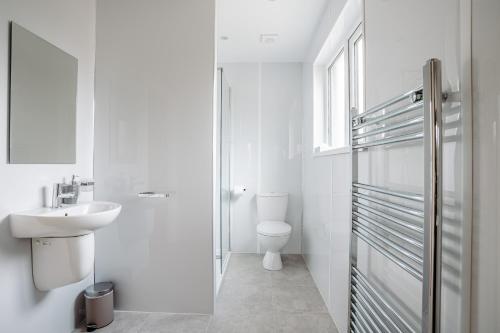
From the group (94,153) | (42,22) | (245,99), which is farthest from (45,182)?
(245,99)

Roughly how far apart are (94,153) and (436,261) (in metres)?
2.21

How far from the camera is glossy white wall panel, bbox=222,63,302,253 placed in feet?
10.9

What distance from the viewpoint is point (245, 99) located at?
11.0 ft

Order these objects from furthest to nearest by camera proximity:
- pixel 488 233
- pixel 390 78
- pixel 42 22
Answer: pixel 42 22 < pixel 390 78 < pixel 488 233

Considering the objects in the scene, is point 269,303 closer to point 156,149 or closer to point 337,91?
point 156,149

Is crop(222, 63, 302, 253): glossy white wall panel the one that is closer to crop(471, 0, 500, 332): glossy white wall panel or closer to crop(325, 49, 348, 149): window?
crop(325, 49, 348, 149): window

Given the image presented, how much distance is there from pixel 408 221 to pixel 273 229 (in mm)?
1896

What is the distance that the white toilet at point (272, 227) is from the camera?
8.75 ft

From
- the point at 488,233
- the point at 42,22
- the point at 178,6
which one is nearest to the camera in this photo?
the point at 488,233

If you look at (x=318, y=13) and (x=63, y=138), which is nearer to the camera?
(x=63, y=138)

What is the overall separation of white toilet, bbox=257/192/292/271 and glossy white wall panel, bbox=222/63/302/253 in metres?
0.22

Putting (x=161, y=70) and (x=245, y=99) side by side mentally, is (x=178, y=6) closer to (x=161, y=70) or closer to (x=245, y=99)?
(x=161, y=70)

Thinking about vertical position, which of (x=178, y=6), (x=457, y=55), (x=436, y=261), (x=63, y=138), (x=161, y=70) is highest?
(x=178, y=6)

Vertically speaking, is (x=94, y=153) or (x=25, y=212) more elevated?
(x=94, y=153)
